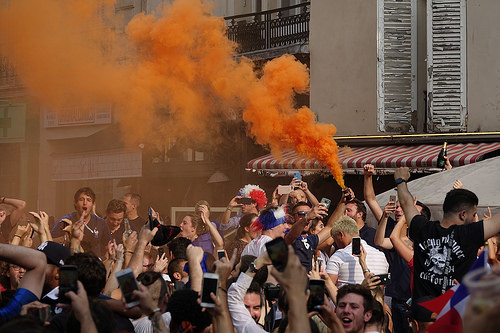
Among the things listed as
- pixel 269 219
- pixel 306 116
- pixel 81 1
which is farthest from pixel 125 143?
pixel 269 219

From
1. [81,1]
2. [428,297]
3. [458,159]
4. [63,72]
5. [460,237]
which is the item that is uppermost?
[81,1]

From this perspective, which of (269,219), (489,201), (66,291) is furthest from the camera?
(489,201)

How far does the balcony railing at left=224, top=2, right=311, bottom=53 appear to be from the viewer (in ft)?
52.6

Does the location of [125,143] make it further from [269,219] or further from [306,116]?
[269,219]

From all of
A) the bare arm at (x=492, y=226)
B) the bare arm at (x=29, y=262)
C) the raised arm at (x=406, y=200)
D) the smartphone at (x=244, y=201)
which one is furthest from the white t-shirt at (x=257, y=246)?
the bare arm at (x=29, y=262)

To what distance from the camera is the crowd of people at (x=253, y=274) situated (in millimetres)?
3959

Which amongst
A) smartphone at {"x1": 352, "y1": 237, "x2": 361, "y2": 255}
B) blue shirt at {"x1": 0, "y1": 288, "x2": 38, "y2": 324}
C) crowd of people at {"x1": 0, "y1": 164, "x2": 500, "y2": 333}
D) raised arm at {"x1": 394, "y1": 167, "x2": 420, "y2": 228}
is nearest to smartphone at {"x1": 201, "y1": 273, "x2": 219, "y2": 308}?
crowd of people at {"x1": 0, "y1": 164, "x2": 500, "y2": 333}

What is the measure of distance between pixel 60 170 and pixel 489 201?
41.0 feet

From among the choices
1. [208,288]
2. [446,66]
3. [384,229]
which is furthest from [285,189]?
[208,288]

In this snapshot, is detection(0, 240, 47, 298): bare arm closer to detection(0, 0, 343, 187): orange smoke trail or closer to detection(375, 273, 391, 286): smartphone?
detection(375, 273, 391, 286): smartphone

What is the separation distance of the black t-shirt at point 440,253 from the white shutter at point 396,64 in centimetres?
882

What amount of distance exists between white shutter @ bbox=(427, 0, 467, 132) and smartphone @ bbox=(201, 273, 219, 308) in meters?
10.8

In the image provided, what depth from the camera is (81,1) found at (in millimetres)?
14094

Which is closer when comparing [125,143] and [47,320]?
[47,320]
